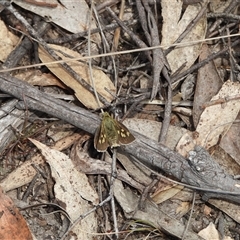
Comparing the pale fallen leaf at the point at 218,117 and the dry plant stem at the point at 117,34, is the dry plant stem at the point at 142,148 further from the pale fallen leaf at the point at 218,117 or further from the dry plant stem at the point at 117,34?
the dry plant stem at the point at 117,34

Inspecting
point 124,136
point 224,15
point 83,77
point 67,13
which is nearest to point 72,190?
point 124,136

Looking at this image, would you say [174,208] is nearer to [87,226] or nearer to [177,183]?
[177,183]

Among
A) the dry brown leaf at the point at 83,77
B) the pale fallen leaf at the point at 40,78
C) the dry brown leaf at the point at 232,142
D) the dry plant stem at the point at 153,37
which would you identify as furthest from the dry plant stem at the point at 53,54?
the dry brown leaf at the point at 232,142

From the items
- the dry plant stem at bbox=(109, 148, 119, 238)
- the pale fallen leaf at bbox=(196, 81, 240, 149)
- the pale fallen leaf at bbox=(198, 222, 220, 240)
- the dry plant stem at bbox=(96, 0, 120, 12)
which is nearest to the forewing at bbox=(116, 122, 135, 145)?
the dry plant stem at bbox=(109, 148, 119, 238)

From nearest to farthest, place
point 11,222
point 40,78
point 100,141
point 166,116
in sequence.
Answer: point 11,222 → point 100,141 → point 166,116 → point 40,78

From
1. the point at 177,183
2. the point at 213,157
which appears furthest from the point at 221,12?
the point at 177,183

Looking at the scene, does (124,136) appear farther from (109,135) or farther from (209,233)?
(209,233)
